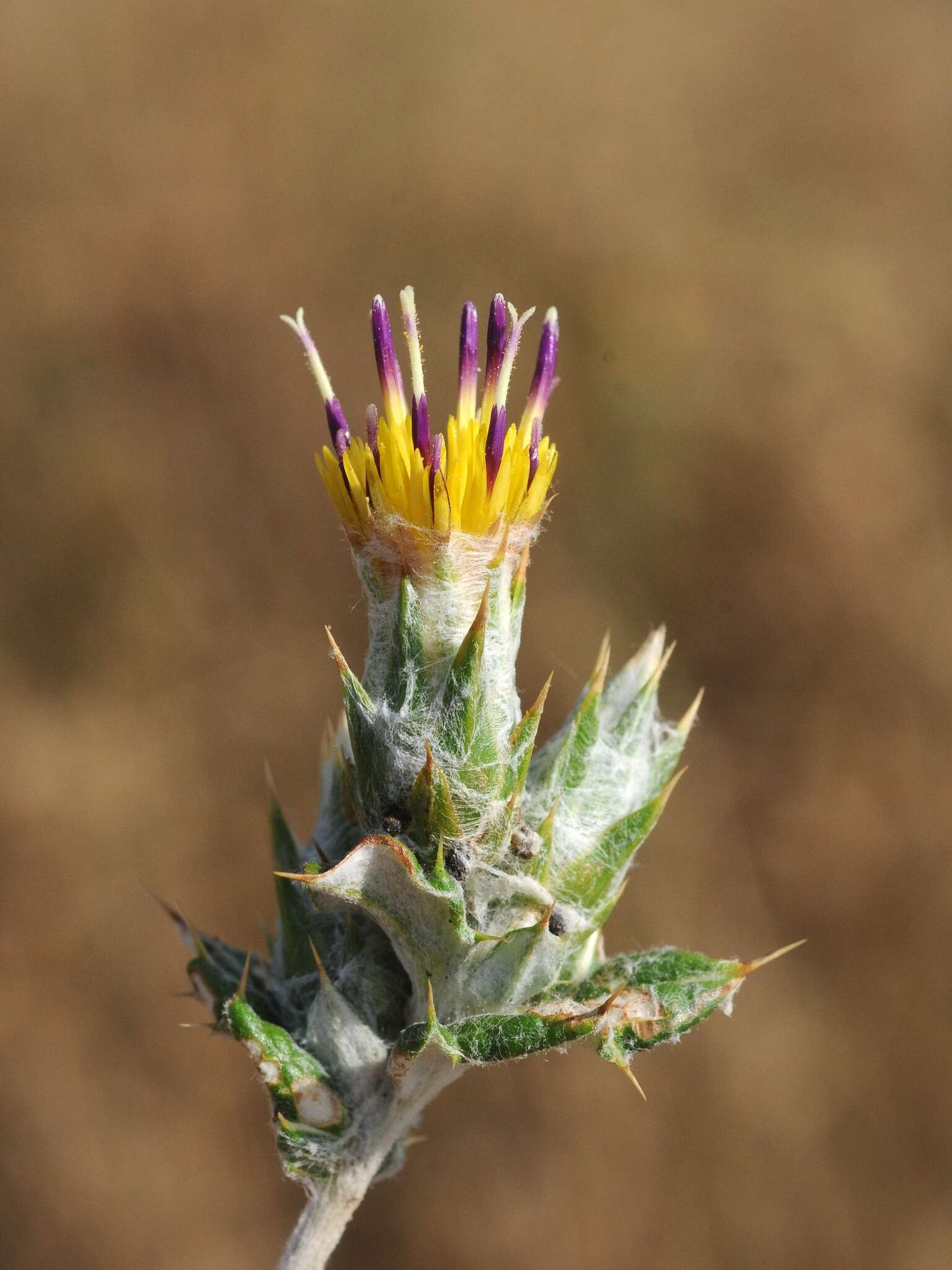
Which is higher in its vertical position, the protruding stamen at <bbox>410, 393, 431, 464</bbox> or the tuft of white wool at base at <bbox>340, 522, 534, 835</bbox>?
the protruding stamen at <bbox>410, 393, 431, 464</bbox>

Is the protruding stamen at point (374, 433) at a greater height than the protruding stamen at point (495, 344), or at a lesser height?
lesser

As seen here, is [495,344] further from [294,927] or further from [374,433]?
[294,927]

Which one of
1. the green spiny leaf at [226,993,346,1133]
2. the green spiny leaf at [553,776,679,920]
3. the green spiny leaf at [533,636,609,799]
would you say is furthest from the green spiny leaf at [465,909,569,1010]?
the green spiny leaf at [226,993,346,1133]

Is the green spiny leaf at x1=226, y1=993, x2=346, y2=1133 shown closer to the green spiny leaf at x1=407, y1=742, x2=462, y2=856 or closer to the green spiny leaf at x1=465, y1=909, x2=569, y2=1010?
the green spiny leaf at x1=465, y1=909, x2=569, y2=1010

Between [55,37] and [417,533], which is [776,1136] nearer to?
[417,533]

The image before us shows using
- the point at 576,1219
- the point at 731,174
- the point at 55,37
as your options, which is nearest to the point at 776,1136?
the point at 576,1219

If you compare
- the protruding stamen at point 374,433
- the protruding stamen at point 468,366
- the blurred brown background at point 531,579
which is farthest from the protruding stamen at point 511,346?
the blurred brown background at point 531,579

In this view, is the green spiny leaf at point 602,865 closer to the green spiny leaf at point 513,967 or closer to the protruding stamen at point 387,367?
the green spiny leaf at point 513,967
